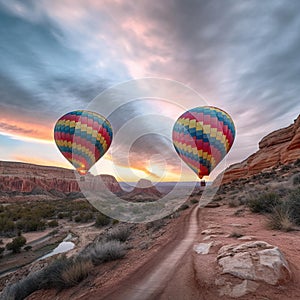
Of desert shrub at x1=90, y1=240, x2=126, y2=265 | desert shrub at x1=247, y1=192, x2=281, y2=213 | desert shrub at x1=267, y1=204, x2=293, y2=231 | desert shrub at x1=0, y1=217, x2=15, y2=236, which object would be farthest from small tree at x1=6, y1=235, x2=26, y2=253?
desert shrub at x1=267, y1=204, x2=293, y2=231

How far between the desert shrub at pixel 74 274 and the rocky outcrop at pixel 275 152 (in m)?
33.3

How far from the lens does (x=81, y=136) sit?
20.7 metres

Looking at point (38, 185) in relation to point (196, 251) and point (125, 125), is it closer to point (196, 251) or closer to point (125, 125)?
point (125, 125)

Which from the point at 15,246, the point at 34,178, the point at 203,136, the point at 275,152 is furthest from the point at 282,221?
the point at 34,178

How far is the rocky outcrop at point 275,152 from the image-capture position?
33.1m

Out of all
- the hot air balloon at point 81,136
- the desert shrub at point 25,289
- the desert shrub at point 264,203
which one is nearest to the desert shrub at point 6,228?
the hot air balloon at point 81,136

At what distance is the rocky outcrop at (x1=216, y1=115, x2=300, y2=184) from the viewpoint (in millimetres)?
33125

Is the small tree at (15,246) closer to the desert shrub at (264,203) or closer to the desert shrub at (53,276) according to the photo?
the desert shrub at (53,276)

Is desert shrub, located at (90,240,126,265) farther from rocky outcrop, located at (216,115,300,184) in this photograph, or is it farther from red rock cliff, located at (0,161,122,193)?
red rock cliff, located at (0,161,122,193)

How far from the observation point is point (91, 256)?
7156 mm

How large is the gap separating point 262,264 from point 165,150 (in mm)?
16173

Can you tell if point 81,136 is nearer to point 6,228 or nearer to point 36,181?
point 6,228

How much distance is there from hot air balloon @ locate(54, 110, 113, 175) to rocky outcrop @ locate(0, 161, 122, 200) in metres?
49.6

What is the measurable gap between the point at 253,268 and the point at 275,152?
134ft
